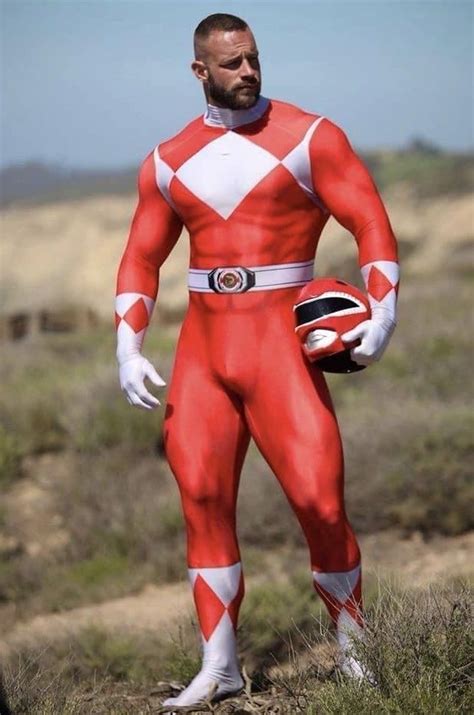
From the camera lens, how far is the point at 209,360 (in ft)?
17.8

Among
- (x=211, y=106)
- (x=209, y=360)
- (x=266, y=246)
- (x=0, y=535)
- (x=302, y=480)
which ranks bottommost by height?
(x=0, y=535)

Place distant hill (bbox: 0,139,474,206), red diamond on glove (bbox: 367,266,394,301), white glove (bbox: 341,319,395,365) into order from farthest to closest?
distant hill (bbox: 0,139,474,206)
red diamond on glove (bbox: 367,266,394,301)
white glove (bbox: 341,319,395,365)

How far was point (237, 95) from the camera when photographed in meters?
5.30

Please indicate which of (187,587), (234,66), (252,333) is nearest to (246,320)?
(252,333)

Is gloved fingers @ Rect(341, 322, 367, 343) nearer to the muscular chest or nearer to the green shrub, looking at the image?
the muscular chest

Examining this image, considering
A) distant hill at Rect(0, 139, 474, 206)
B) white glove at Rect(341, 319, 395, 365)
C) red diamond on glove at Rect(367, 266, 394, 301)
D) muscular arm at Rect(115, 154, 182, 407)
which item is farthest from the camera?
distant hill at Rect(0, 139, 474, 206)

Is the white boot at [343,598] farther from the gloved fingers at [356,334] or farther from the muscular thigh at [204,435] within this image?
the gloved fingers at [356,334]

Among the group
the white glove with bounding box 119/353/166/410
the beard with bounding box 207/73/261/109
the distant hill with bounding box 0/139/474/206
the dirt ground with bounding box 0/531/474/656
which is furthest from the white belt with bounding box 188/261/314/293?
the distant hill with bounding box 0/139/474/206

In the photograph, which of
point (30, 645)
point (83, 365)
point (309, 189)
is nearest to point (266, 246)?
point (309, 189)

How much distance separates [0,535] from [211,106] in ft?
18.8

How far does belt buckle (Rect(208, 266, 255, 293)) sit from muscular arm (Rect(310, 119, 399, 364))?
0.39 meters

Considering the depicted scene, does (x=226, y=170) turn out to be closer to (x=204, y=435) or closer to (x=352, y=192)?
(x=352, y=192)

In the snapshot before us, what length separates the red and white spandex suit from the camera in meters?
5.21

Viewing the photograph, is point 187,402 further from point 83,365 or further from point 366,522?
point 83,365
